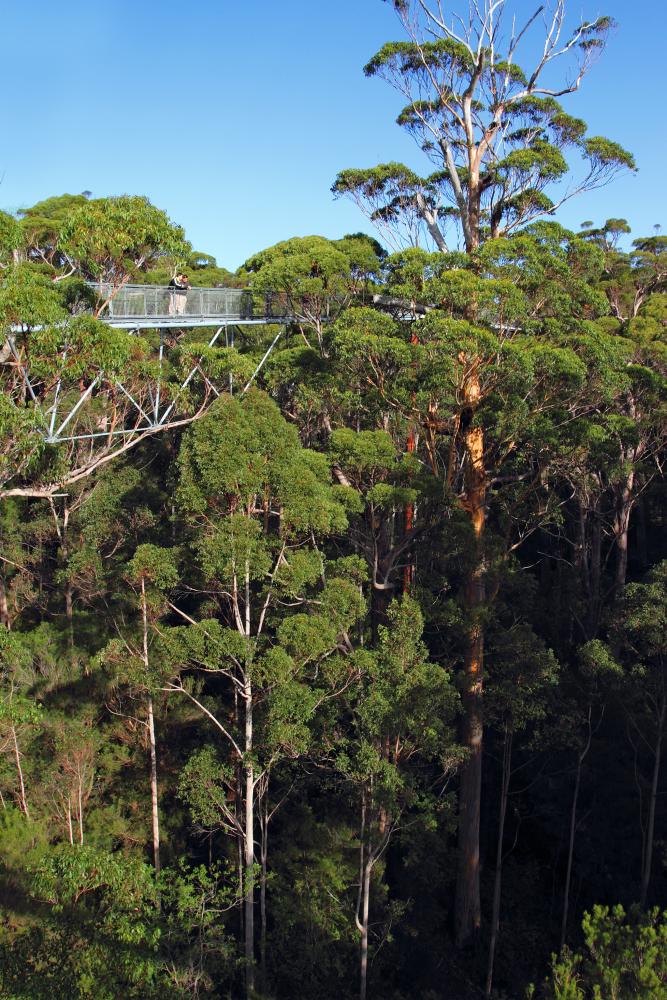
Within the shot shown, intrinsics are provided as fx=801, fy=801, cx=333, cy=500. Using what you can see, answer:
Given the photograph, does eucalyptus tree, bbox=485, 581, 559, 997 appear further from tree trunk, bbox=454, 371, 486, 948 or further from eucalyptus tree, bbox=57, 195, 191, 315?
eucalyptus tree, bbox=57, 195, 191, 315

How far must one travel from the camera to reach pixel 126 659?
44.9ft

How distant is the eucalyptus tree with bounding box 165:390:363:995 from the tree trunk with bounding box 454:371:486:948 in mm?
2522

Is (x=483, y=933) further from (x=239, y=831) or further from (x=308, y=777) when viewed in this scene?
(x=239, y=831)

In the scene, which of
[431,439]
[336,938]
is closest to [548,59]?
[431,439]

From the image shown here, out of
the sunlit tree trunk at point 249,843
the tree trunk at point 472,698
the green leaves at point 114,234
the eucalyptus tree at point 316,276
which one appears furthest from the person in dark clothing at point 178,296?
the sunlit tree trunk at point 249,843

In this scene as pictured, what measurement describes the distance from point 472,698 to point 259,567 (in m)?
4.94

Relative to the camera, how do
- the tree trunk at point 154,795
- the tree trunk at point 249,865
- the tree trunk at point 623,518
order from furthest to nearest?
the tree trunk at point 623,518 → the tree trunk at point 154,795 → the tree trunk at point 249,865

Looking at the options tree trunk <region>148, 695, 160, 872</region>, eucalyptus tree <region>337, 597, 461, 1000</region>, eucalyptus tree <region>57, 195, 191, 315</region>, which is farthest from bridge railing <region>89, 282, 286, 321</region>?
tree trunk <region>148, 695, 160, 872</region>

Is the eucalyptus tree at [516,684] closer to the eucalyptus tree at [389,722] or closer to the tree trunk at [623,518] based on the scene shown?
the eucalyptus tree at [389,722]

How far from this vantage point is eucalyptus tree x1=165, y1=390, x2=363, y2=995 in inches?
442

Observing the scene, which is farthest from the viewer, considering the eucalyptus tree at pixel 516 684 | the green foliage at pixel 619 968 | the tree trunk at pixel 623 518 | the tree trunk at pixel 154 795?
the tree trunk at pixel 623 518

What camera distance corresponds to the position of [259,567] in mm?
11570

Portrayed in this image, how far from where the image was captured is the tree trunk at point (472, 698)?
13836 mm

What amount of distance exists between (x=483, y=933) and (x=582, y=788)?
3208 mm
